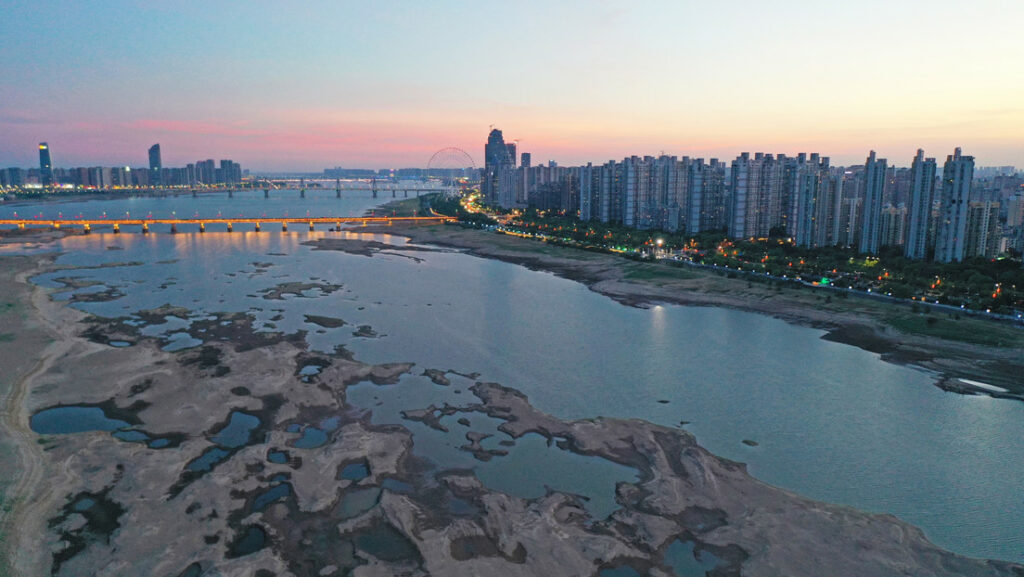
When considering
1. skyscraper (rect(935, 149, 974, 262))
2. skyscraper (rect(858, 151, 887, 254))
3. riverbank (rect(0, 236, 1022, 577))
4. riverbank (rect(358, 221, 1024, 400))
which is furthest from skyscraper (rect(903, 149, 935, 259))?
riverbank (rect(0, 236, 1022, 577))

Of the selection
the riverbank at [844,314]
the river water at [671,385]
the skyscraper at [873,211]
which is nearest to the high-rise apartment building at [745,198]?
the skyscraper at [873,211]

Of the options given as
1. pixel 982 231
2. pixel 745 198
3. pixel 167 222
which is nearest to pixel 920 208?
pixel 982 231

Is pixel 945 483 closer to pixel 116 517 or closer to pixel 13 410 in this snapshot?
pixel 116 517

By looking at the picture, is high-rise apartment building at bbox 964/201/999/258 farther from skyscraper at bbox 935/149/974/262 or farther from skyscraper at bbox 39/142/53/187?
skyscraper at bbox 39/142/53/187

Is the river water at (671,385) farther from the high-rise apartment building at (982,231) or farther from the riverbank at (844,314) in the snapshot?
the high-rise apartment building at (982,231)

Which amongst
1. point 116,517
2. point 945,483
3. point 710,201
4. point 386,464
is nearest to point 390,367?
point 386,464

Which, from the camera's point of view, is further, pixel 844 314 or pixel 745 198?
pixel 745 198

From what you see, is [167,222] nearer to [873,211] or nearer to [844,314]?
[844,314]
